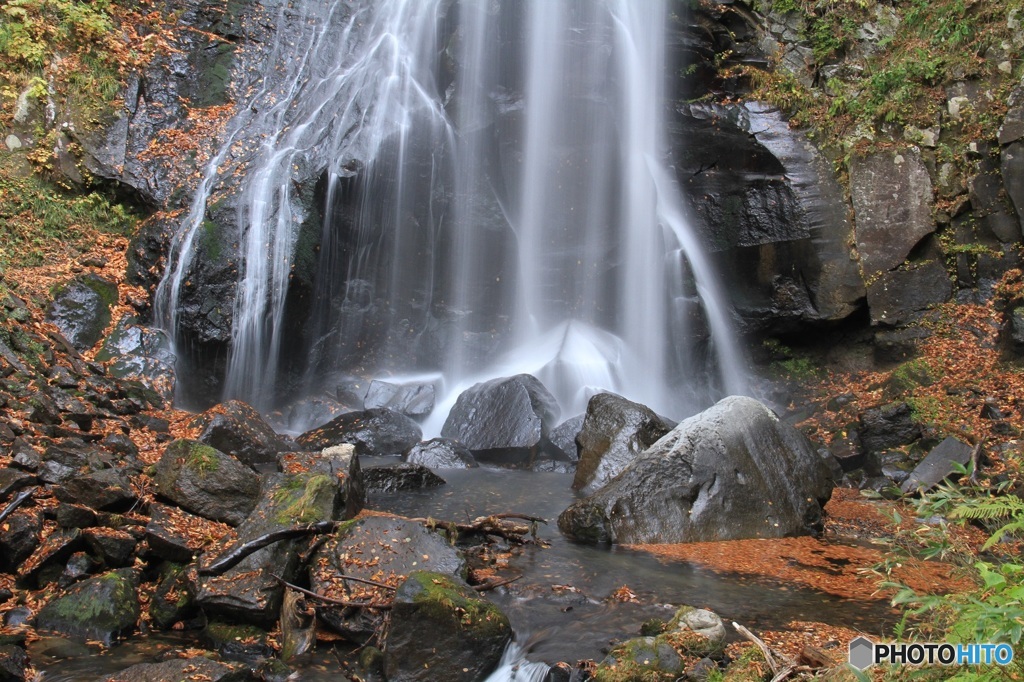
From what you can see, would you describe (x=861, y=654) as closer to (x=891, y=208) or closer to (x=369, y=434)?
(x=369, y=434)

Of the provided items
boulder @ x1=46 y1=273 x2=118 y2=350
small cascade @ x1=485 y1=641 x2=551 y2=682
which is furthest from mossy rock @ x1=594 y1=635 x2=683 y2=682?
boulder @ x1=46 y1=273 x2=118 y2=350

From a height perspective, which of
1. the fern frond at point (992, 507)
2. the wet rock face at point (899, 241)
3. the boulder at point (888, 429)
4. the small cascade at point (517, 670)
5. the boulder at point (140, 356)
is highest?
the wet rock face at point (899, 241)

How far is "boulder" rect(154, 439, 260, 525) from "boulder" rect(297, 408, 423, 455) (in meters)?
3.53

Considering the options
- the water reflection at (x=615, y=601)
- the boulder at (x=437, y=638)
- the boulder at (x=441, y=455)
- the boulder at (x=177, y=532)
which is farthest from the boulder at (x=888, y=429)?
the boulder at (x=177, y=532)

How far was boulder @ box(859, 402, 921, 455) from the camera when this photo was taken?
9523 millimetres

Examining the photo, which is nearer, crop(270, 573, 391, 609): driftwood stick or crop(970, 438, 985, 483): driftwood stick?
crop(270, 573, 391, 609): driftwood stick

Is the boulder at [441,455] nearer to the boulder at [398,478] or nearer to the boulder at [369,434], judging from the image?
the boulder at [369,434]

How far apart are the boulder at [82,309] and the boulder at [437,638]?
755 centimetres

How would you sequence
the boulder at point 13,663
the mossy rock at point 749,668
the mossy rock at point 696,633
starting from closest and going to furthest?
1. the mossy rock at point 749,668
2. the boulder at point 13,663
3. the mossy rock at point 696,633

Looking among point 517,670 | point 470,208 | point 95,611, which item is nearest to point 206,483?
point 95,611

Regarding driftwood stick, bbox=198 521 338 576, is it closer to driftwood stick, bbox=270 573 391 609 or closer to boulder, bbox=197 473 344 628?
boulder, bbox=197 473 344 628

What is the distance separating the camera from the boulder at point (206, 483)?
5719 mm

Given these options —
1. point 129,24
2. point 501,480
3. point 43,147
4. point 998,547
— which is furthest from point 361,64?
point 998,547
